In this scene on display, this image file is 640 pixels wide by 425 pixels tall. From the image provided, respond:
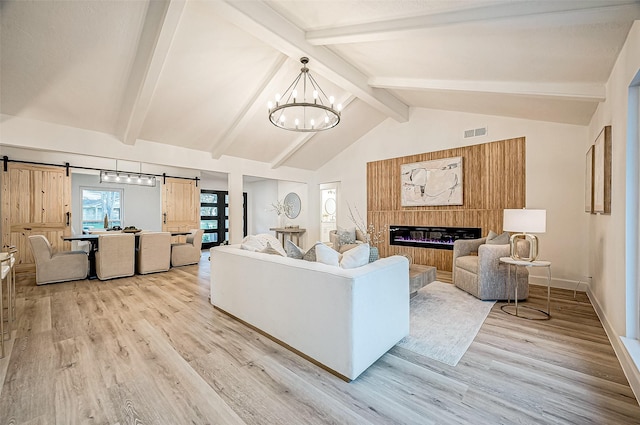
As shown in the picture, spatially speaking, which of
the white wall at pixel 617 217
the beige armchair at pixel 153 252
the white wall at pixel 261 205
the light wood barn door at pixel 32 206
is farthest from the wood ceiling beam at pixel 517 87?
the light wood barn door at pixel 32 206

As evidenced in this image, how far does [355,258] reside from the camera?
2.19m

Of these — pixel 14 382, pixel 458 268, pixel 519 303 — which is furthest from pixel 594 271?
pixel 14 382

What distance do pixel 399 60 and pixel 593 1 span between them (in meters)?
1.89

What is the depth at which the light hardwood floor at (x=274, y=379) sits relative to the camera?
1.55 meters

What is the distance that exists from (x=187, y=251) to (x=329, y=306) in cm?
517

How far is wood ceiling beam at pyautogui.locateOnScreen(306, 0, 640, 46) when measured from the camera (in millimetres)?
1861

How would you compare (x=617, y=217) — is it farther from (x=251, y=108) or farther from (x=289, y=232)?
(x=289, y=232)

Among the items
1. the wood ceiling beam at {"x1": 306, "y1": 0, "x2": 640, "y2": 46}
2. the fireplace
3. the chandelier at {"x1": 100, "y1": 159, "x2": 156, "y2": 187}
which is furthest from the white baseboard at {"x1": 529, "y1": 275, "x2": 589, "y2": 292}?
the chandelier at {"x1": 100, "y1": 159, "x2": 156, "y2": 187}

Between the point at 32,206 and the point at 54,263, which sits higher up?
the point at 32,206

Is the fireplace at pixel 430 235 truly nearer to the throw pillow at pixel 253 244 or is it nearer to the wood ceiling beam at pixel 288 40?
the wood ceiling beam at pixel 288 40

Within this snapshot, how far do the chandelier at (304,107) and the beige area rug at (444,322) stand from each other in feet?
8.76

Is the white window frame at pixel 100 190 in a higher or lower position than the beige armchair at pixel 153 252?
higher

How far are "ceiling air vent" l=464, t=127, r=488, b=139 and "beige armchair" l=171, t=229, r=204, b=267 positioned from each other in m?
6.25

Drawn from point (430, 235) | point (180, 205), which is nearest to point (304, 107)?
point (430, 235)
